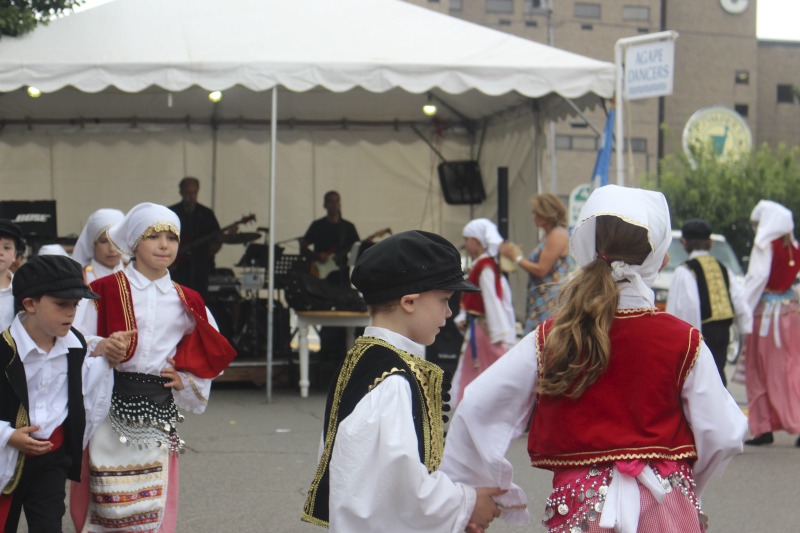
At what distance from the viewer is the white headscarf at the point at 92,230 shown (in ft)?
19.1

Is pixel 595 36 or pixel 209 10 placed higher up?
pixel 595 36

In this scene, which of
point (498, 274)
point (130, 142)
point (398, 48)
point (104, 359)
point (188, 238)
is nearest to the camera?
point (104, 359)

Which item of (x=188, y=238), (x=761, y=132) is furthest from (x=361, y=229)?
(x=761, y=132)

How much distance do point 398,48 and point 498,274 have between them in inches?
105

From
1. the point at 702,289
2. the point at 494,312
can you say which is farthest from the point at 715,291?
the point at 494,312

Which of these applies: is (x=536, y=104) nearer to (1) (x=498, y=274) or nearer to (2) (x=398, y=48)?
(2) (x=398, y=48)

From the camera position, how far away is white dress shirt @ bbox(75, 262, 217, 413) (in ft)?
15.7

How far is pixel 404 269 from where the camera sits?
8.97 ft

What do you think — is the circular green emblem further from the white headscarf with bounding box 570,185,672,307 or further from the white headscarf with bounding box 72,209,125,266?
the white headscarf with bounding box 570,185,672,307

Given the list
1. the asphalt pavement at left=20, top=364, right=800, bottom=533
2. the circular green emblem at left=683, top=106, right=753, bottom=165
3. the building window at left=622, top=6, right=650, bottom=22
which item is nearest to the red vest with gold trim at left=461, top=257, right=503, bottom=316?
the asphalt pavement at left=20, top=364, right=800, bottom=533

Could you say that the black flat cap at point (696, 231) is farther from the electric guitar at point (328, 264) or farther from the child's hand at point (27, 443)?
the child's hand at point (27, 443)

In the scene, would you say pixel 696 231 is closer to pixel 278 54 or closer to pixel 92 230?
pixel 278 54

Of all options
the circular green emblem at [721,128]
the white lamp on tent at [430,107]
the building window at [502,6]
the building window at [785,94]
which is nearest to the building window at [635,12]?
the building window at [502,6]

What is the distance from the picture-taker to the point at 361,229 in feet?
46.5
